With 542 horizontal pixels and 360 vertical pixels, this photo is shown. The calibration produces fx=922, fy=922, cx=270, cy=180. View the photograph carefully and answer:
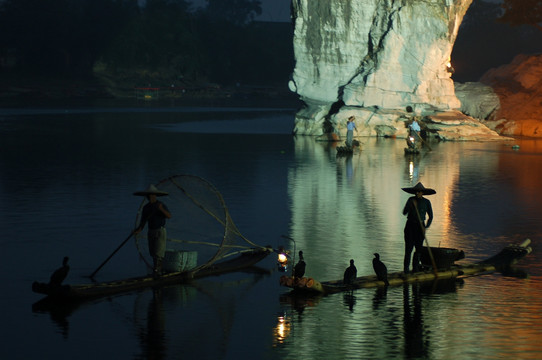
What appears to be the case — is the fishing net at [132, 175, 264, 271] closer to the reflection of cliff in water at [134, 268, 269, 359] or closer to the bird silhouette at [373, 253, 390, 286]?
the reflection of cliff in water at [134, 268, 269, 359]

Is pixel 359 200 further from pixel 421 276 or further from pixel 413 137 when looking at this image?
pixel 413 137

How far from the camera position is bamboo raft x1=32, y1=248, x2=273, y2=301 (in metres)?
13.4

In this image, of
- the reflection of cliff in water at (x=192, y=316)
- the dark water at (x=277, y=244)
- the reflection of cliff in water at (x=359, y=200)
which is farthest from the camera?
the reflection of cliff in water at (x=359, y=200)

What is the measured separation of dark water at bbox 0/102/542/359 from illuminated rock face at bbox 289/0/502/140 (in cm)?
1334

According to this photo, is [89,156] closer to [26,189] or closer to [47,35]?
[26,189]

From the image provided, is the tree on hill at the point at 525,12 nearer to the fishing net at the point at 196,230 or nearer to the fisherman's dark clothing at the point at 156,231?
the fishing net at the point at 196,230

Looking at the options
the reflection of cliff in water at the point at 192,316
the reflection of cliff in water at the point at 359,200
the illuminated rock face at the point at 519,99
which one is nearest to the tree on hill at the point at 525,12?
the illuminated rock face at the point at 519,99

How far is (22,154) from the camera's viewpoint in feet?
129

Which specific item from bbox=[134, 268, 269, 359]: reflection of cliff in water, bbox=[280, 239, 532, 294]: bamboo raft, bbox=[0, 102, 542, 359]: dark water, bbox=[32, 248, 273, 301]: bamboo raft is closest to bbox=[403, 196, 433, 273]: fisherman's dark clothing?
bbox=[280, 239, 532, 294]: bamboo raft

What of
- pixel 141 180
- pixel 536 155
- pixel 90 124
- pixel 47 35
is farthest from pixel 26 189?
pixel 47 35

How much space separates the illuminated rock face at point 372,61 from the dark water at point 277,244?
13.3m

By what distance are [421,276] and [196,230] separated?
585cm

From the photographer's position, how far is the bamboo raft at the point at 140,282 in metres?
13.4

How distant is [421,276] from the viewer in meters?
15.5
